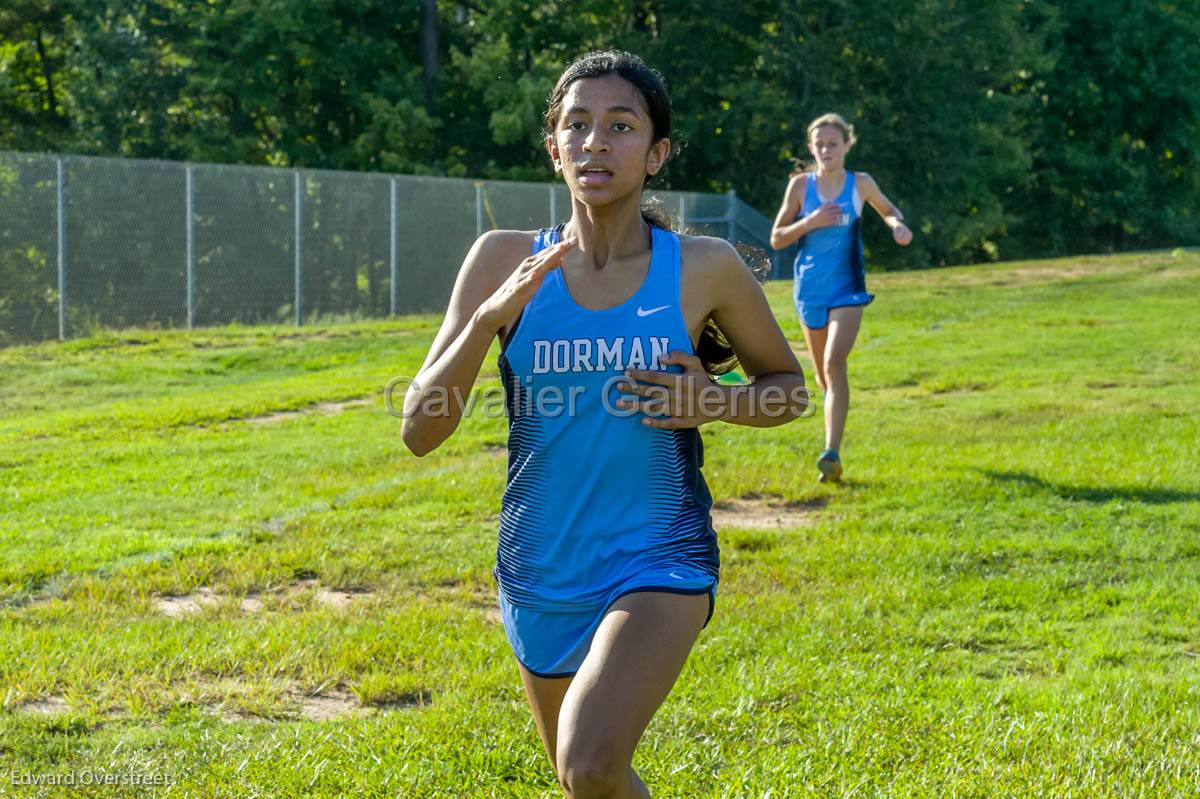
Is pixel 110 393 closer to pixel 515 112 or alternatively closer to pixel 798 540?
pixel 798 540

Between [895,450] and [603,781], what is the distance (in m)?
7.58

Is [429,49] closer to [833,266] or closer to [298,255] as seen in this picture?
[298,255]

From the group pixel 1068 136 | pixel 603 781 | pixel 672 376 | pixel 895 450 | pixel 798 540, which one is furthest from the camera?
pixel 1068 136

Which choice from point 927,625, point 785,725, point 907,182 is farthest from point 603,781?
point 907,182

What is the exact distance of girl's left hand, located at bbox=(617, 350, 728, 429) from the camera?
319 centimetres

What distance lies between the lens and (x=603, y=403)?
10.6ft

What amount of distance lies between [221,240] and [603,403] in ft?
59.5

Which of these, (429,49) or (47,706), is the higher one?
(429,49)

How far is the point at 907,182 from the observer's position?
40.5 m

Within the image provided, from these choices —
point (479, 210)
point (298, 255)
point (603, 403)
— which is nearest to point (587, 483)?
point (603, 403)

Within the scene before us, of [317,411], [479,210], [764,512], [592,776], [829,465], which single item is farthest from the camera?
[479,210]

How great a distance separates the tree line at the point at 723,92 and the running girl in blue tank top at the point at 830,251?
19.7m

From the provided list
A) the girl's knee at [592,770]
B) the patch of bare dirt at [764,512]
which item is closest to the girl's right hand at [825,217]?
the patch of bare dirt at [764,512]

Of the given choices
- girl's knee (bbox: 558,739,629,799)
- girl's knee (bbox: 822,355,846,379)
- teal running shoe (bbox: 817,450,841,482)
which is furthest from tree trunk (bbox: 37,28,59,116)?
girl's knee (bbox: 558,739,629,799)
